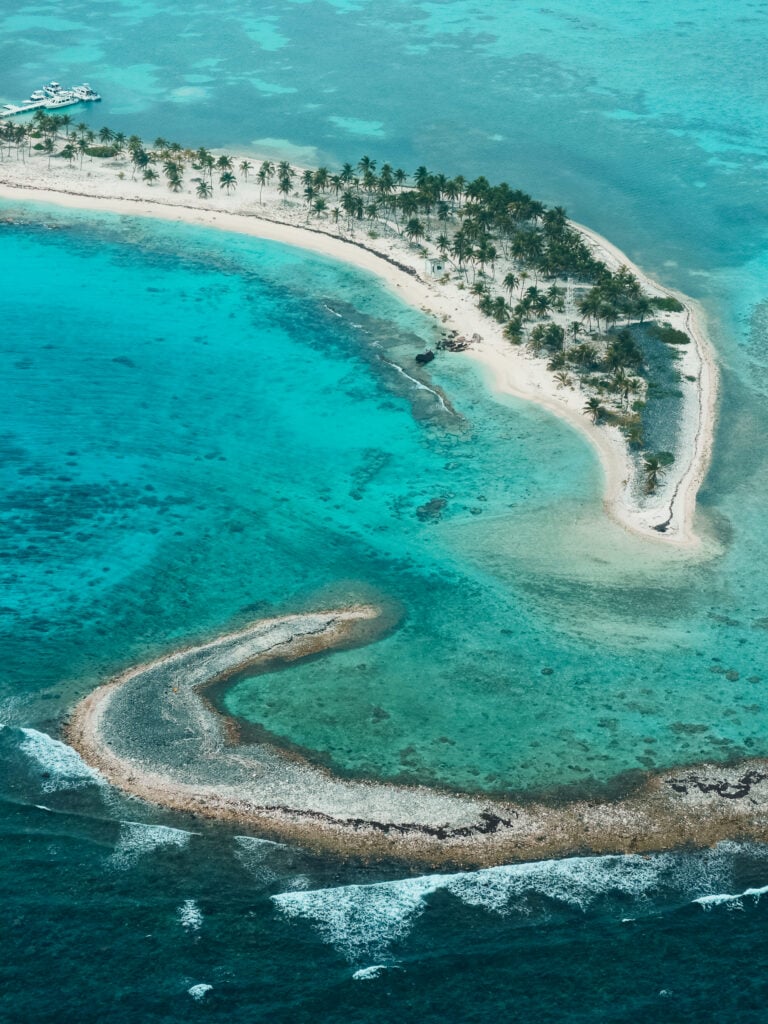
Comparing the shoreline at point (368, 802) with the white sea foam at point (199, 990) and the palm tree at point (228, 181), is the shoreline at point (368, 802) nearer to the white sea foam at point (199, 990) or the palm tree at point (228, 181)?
the white sea foam at point (199, 990)

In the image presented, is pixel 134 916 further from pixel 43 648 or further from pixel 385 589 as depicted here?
pixel 385 589

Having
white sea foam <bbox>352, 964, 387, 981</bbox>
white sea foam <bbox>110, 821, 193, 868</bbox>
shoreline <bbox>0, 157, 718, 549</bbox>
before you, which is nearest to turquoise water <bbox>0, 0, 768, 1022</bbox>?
white sea foam <bbox>110, 821, 193, 868</bbox>

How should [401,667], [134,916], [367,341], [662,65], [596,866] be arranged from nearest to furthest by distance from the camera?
[134,916] < [596,866] < [401,667] < [367,341] < [662,65]

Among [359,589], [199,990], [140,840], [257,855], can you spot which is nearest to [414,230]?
[359,589]

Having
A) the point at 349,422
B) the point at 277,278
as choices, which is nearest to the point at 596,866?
the point at 349,422

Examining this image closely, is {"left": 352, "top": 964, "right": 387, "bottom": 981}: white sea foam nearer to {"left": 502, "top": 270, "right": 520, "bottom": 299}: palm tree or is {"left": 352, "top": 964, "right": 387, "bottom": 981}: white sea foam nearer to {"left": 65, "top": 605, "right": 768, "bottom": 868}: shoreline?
{"left": 65, "top": 605, "right": 768, "bottom": 868}: shoreline

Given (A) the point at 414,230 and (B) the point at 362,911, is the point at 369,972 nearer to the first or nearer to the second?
(B) the point at 362,911
